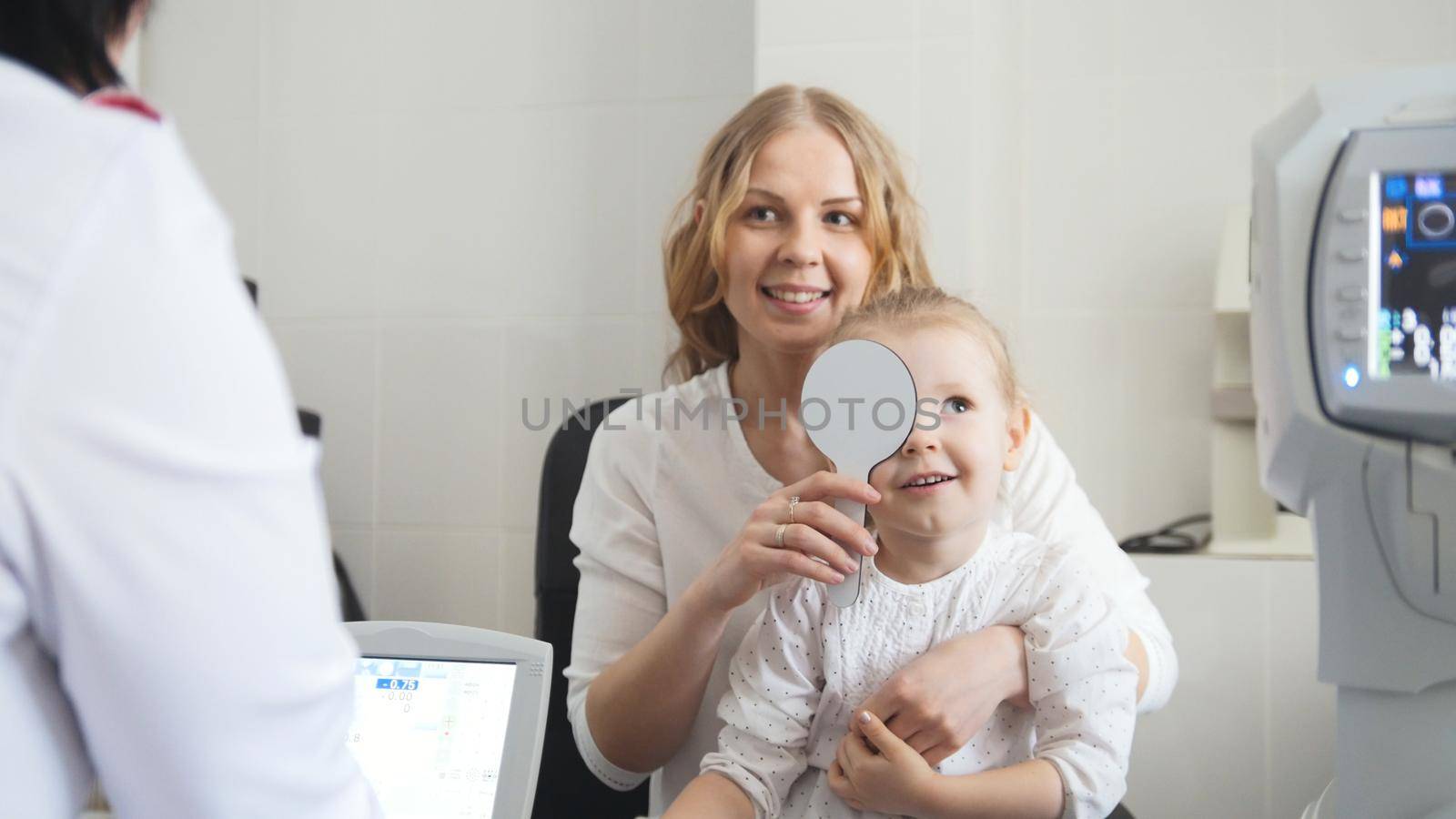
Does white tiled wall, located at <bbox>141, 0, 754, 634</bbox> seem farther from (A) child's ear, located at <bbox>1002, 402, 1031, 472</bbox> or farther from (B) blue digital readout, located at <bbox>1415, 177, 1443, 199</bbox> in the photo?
(B) blue digital readout, located at <bbox>1415, 177, 1443, 199</bbox>

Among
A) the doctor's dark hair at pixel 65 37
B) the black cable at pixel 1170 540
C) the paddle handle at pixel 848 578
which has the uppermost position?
the doctor's dark hair at pixel 65 37

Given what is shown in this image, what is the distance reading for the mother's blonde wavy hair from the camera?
132cm

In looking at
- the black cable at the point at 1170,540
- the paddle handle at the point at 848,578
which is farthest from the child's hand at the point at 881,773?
the black cable at the point at 1170,540

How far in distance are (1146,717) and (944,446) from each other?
30.8 inches

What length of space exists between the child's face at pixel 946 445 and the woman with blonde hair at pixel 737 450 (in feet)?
0.68

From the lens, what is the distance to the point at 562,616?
5.07 ft

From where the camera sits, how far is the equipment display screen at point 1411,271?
29.2 inches

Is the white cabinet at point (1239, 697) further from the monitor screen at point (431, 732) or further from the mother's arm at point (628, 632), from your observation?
the monitor screen at point (431, 732)

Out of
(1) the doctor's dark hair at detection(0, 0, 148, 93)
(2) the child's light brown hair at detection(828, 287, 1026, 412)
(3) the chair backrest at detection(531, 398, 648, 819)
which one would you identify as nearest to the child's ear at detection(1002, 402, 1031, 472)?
(2) the child's light brown hair at detection(828, 287, 1026, 412)

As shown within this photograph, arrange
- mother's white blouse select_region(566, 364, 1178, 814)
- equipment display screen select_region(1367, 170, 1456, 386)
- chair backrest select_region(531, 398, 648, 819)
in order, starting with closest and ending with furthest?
equipment display screen select_region(1367, 170, 1456, 386) < mother's white blouse select_region(566, 364, 1178, 814) < chair backrest select_region(531, 398, 648, 819)

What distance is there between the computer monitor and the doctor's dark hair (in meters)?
0.53

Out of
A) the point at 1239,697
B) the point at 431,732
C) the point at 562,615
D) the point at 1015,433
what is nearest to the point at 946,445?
the point at 1015,433

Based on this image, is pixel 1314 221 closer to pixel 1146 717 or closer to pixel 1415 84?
pixel 1415 84

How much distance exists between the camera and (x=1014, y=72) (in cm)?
201
